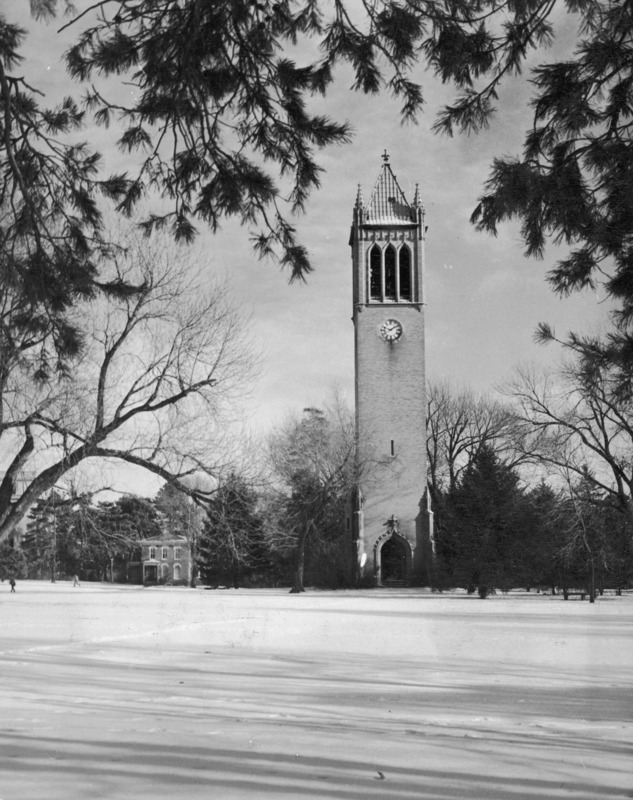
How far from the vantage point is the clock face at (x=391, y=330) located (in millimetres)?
60312

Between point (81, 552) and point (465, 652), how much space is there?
11.6 metres

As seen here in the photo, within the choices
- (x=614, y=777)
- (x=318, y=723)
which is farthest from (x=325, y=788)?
(x=318, y=723)

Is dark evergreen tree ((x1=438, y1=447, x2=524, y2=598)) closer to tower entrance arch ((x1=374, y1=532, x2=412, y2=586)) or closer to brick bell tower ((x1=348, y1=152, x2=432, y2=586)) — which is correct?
tower entrance arch ((x1=374, y1=532, x2=412, y2=586))

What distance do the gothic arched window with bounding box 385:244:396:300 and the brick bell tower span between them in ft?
0.20

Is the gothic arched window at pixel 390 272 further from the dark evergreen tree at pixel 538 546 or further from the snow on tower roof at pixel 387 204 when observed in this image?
the dark evergreen tree at pixel 538 546

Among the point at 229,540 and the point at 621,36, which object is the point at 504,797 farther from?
the point at 229,540

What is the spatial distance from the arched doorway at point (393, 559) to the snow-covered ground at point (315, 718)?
40.2 metres

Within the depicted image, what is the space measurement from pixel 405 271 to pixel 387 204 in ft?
14.9

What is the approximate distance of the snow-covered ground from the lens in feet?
17.9

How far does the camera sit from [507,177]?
7.73 meters

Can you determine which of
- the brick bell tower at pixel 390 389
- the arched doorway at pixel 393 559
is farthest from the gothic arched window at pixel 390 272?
the arched doorway at pixel 393 559

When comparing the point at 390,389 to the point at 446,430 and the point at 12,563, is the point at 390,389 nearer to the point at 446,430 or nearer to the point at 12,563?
the point at 446,430

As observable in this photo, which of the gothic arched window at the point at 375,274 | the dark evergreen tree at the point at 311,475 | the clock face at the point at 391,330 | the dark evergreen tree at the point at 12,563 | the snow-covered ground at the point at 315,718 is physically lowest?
the snow-covered ground at the point at 315,718

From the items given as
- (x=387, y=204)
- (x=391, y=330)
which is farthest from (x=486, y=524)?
(x=387, y=204)
